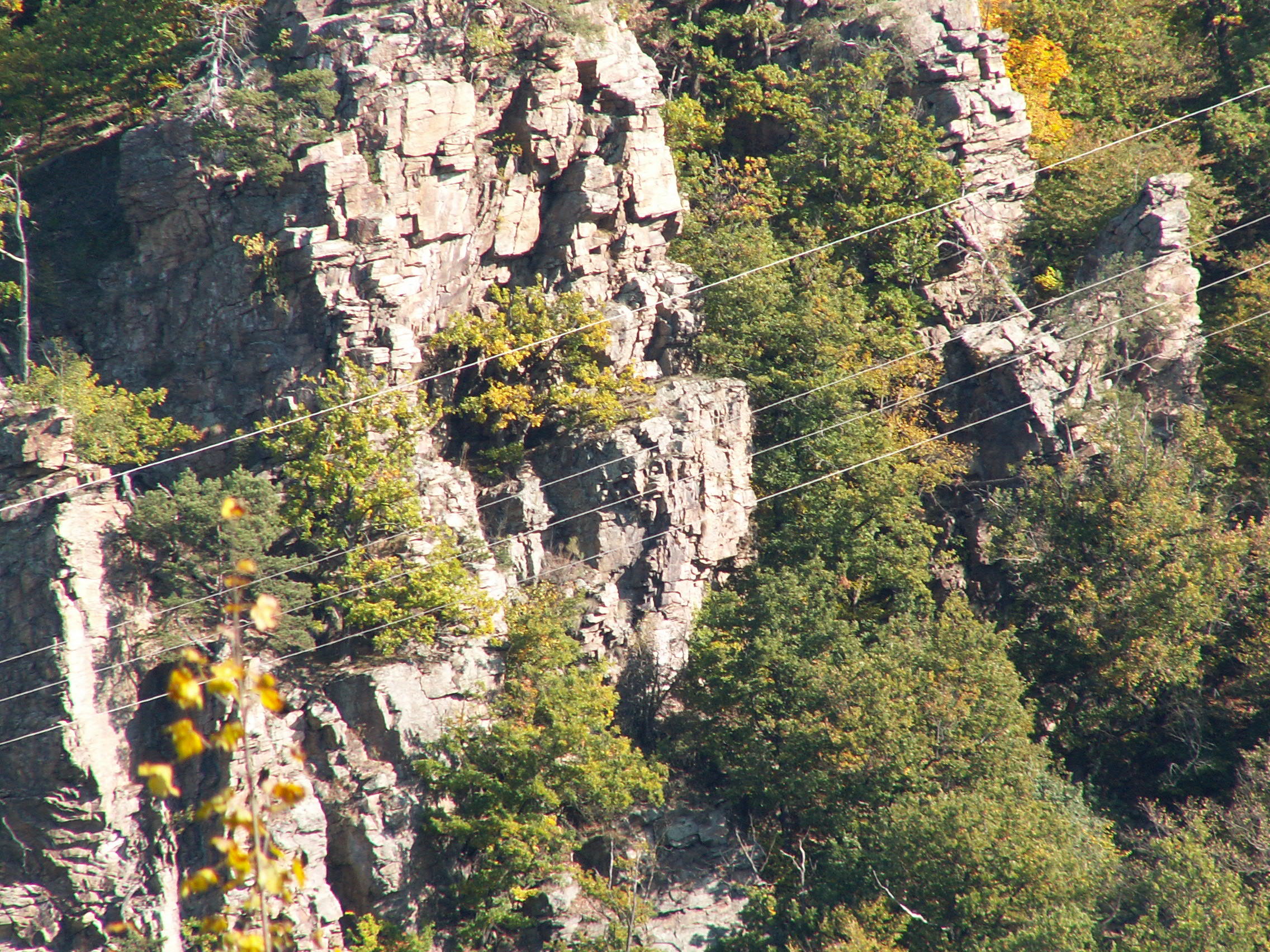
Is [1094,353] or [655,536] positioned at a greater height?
[1094,353]

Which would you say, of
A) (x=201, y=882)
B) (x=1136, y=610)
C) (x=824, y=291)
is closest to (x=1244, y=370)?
(x=1136, y=610)

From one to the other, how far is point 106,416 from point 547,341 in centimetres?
1050

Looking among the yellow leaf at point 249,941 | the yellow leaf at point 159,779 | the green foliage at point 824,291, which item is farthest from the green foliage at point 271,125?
the yellow leaf at point 159,779

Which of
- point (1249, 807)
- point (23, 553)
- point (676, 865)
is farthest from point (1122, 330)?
point (23, 553)

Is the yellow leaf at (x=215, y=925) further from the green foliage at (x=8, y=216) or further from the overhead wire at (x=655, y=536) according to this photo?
the green foliage at (x=8, y=216)

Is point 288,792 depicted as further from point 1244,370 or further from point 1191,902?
point 1244,370

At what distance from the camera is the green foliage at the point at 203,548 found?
87.8ft

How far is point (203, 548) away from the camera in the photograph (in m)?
27.1

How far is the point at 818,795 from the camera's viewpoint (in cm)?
2895

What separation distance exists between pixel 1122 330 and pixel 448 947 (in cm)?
2403

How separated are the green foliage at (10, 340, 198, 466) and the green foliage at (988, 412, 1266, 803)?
71.1 ft

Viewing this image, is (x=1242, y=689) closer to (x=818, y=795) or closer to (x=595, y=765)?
(x=818, y=795)

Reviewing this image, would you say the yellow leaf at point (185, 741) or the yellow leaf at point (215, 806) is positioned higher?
the yellow leaf at point (185, 741)

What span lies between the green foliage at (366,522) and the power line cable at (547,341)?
310 millimetres
